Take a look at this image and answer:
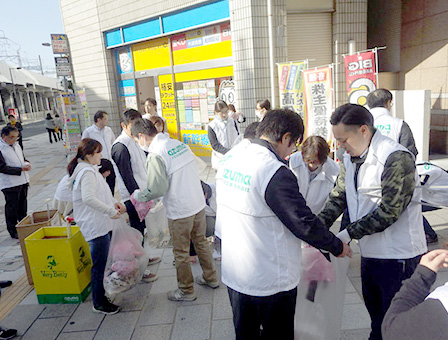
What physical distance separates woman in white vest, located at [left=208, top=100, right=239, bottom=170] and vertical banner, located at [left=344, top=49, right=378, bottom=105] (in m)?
2.36

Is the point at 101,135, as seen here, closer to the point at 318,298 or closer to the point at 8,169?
the point at 8,169

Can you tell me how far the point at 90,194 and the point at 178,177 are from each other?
76 cm

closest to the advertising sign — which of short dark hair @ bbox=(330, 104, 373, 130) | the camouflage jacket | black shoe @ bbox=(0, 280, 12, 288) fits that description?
black shoe @ bbox=(0, 280, 12, 288)

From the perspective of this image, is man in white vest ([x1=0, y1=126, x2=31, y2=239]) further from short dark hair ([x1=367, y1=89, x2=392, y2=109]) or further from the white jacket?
short dark hair ([x1=367, y1=89, x2=392, y2=109])

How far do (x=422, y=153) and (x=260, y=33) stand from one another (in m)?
4.03

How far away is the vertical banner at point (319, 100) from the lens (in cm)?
591

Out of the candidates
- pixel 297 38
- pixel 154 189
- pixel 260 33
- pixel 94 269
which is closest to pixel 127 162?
pixel 154 189

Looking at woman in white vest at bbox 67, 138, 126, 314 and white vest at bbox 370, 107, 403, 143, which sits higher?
white vest at bbox 370, 107, 403, 143

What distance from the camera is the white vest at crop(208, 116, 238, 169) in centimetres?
530

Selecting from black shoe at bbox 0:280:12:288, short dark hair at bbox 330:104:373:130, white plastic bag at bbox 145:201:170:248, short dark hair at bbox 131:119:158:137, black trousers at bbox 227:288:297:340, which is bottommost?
black shoe at bbox 0:280:12:288

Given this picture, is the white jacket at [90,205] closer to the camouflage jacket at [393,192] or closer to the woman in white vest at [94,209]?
the woman in white vest at [94,209]

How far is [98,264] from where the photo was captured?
3.06m

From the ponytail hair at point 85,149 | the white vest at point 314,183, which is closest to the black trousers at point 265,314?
the white vest at point 314,183

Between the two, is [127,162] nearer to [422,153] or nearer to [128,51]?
[422,153]
